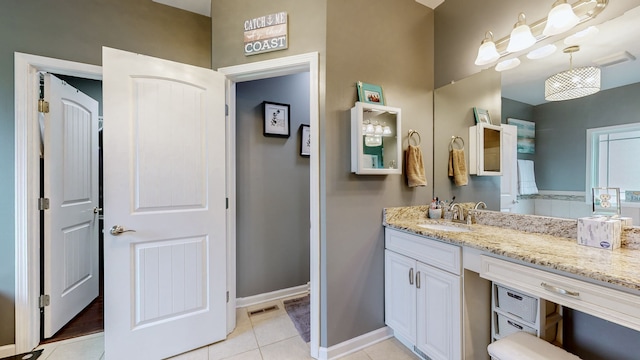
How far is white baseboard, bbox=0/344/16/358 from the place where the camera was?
172cm

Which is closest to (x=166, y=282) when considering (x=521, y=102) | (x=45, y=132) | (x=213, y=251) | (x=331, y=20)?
(x=213, y=251)

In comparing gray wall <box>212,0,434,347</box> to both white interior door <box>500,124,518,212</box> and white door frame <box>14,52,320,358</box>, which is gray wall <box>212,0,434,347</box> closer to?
white door frame <box>14,52,320,358</box>

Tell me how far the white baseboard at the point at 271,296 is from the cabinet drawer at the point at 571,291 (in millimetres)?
1933

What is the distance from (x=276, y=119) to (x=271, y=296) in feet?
6.04

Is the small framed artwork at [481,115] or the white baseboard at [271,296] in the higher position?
the small framed artwork at [481,115]

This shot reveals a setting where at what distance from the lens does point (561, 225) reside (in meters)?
1.48

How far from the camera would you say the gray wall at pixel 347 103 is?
5.71ft

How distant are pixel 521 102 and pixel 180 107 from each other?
7.69 feet

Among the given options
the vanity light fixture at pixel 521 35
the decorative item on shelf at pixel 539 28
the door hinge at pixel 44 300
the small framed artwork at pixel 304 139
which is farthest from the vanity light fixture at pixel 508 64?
the door hinge at pixel 44 300

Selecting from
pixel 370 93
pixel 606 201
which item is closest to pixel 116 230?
pixel 370 93

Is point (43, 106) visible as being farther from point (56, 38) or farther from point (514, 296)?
point (514, 296)

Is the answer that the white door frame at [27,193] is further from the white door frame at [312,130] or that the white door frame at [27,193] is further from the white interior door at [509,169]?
the white interior door at [509,169]

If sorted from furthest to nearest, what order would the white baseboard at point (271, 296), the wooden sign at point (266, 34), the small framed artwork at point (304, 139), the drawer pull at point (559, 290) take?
the small framed artwork at point (304, 139) → the white baseboard at point (271, 296) → the wooden sign at point (266, 34) → the drawer pull at point (559, 290)

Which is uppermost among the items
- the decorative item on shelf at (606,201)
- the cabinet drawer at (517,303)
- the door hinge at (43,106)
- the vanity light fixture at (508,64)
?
the vanity light fixture at (508,64)
